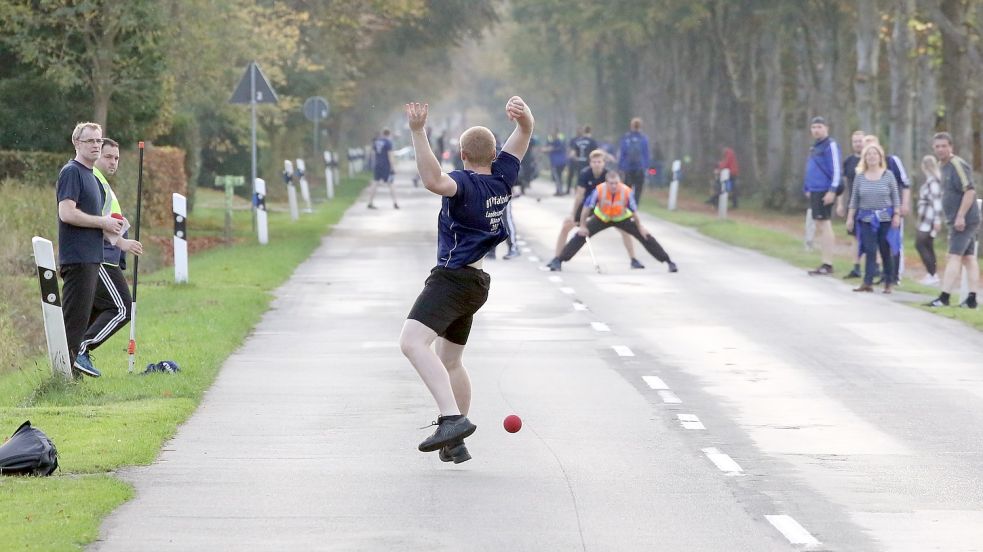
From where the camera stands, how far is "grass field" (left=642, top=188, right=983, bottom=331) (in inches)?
902

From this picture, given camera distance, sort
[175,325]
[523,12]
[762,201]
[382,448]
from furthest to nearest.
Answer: [523,12] → [762,201] → [175,325] → [382,448]

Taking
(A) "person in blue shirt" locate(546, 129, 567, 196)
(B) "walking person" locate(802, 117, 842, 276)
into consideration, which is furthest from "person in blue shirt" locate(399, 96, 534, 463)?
(A) "person in blue shirt" locate(546, 129, 567, 196)

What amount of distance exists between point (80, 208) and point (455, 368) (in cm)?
364

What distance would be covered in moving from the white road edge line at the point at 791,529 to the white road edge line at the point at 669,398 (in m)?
4.21

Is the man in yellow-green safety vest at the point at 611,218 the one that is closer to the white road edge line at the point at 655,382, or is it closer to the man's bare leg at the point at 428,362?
the white road edge line at the point at 655,382

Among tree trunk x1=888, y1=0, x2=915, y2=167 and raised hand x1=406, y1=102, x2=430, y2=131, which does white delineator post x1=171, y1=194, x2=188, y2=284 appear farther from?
tree trunk x1=888, y1=0, x2=915, y2=167

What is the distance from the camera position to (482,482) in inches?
374

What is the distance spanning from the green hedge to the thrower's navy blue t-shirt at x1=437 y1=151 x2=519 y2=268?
17591 millimetres

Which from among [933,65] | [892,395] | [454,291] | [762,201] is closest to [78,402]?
[454,291]

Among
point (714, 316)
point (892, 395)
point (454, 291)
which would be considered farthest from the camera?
point (714, 316)

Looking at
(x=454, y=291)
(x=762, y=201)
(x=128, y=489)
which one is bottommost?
(x=762, y=201)

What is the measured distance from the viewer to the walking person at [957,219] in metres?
20.4

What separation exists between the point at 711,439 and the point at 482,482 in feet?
6.61

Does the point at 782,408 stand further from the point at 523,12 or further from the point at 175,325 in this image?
the point at 523,12
